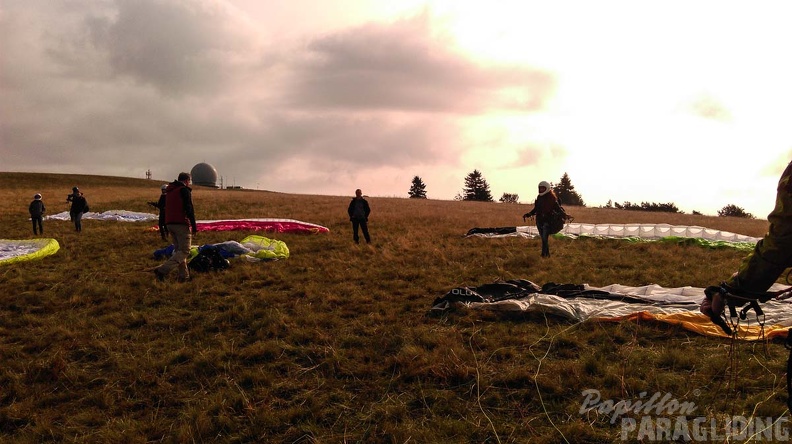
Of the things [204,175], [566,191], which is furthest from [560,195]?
[204,175]

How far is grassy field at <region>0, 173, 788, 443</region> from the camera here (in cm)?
494

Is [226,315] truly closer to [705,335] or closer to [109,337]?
[109,337]

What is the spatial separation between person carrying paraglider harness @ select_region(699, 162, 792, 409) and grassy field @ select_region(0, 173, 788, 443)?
1912 millimetres

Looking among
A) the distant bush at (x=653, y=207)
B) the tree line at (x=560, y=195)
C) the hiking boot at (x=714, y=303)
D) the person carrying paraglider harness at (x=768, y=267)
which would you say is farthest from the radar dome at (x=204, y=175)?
the person carrying paraglider harness at (x=768, y=267)

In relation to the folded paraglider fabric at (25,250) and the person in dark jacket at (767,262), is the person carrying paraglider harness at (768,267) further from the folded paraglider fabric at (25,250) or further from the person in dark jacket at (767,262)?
the folded paraglider fabric at (25,250)

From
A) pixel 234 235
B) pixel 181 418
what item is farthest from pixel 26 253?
pixel 181 418

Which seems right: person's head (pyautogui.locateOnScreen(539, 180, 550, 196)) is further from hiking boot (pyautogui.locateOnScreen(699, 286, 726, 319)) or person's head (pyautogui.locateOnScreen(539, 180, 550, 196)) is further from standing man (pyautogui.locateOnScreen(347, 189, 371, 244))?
hiking boot (pyautogui.locateOnScreen(699, 286, 726, 319))

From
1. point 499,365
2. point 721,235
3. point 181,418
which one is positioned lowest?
point 181,418

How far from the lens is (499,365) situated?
617 cm

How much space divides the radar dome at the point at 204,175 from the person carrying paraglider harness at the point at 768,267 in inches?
3638

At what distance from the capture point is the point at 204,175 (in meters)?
89.1

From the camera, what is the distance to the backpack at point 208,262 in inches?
486

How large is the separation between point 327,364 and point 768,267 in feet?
16.1

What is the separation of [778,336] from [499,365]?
Answer: 156 inches
